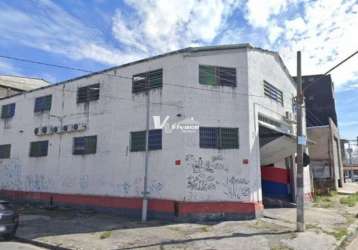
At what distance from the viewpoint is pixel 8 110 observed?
73.5 ft

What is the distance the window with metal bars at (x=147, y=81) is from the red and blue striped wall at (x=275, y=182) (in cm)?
847

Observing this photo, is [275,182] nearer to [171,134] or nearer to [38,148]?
[171,134]

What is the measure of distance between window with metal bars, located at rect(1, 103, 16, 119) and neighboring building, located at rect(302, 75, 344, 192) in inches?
854

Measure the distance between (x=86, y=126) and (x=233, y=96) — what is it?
8078 mm

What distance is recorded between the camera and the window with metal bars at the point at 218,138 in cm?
1417

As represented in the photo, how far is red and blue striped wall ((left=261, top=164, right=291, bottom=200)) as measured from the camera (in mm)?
19203

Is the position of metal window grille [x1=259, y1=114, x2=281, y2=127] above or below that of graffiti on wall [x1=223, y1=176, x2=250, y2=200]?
above

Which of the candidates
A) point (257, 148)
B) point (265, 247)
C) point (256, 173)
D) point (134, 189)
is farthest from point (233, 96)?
point (265, 247)

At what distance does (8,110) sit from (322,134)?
26557 mm

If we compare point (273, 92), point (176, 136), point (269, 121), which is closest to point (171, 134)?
point (176, 136)

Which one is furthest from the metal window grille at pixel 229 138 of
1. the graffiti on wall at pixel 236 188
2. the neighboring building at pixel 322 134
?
the neighboring building at pixel 322 134

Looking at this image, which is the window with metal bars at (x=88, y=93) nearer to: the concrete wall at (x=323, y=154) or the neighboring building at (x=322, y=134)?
the neighboring building at (x=322, y=134)

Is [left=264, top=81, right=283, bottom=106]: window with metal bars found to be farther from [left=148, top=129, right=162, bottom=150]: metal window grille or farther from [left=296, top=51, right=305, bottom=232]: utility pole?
[left=148, top=129, right=162, bottom=150]: metal window grille

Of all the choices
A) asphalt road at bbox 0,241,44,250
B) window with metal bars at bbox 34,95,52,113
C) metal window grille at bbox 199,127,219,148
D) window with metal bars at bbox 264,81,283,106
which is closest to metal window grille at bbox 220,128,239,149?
metal window grille at bbox 199,127,219,148
